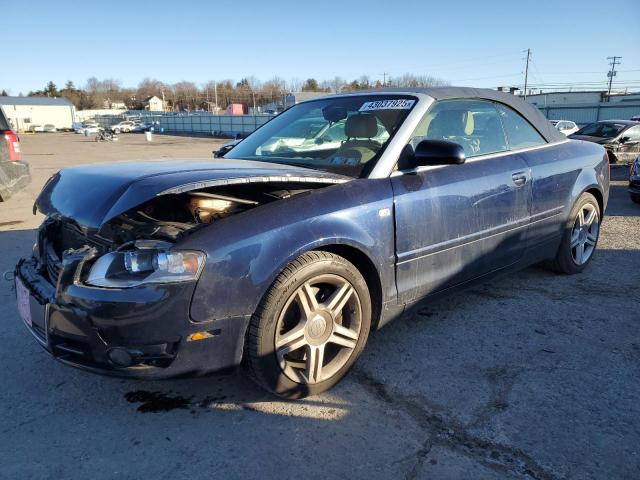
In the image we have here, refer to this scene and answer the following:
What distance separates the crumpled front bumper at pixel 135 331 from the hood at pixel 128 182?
1.06 feet

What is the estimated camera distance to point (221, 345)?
89.1 inches

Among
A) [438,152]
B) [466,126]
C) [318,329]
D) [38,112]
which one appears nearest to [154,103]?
[38,112]

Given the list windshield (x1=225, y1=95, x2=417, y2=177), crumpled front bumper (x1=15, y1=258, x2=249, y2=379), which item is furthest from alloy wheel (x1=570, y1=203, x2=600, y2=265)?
crumpled front bumper (x1=15, y1=258, x2=249, y2=379)

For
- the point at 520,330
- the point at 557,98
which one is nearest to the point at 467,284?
the point at 520,330

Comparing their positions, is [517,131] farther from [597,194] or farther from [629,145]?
[629,145]

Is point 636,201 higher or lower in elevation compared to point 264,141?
lower

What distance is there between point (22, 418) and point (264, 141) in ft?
7.89

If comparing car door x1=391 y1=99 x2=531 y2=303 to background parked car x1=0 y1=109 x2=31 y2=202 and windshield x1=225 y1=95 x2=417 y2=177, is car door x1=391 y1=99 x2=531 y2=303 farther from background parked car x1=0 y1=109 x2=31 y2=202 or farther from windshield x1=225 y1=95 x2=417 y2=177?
background parked car x1=0 y1=109 x2=31 y2=202

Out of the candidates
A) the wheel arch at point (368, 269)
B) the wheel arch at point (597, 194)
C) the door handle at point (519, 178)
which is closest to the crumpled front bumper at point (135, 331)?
the wheel arch at point (368, 269)

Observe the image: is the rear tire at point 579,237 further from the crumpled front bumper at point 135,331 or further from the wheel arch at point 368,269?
the crumpled front bumper at point 135,331

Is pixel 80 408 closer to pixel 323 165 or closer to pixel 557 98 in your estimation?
pixel 323 165

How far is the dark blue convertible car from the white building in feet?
293

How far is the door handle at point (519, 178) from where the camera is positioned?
3558mm

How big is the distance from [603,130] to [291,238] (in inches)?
547
